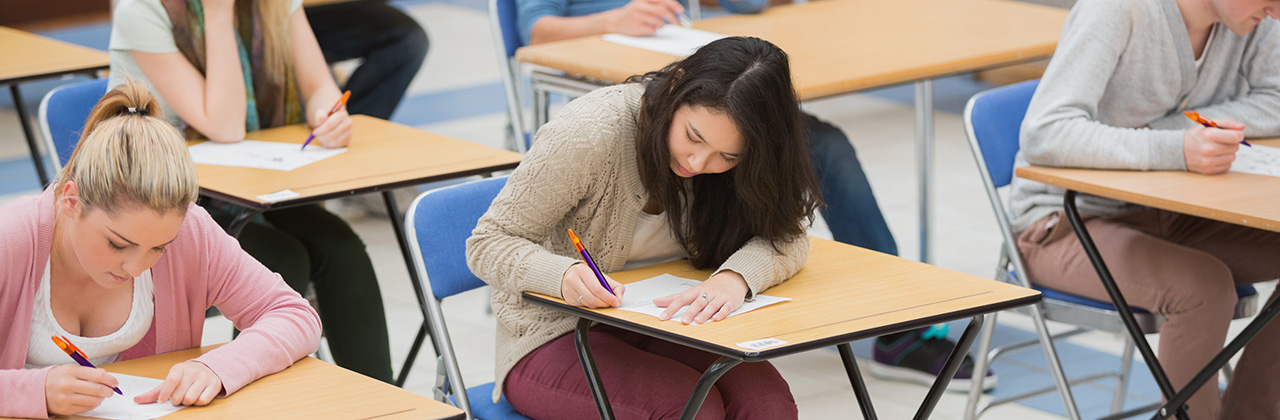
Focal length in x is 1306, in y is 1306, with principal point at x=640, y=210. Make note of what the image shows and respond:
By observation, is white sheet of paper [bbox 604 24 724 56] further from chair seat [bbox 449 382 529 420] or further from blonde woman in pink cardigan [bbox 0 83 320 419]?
blonde woman in pink cardigan [bbox 0 83 320 419]

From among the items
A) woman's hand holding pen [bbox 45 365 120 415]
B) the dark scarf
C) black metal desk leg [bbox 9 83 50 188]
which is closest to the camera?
woman's hand holding pen [bbox 45 365 120 415]

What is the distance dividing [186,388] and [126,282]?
0.25 meters

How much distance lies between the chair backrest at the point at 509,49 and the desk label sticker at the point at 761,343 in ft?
6.33

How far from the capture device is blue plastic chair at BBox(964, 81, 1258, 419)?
2.32 metres

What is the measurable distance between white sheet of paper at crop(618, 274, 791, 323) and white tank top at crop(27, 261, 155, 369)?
60cm

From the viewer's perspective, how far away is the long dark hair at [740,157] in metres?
1.79

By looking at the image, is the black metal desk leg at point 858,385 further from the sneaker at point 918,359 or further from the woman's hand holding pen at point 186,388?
the sneaker at point 918,359

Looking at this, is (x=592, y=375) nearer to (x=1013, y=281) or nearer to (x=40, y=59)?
(x=1013, y=281)

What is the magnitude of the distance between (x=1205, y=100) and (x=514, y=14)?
1.81m

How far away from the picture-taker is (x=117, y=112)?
1577mm

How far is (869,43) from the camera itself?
3.16m

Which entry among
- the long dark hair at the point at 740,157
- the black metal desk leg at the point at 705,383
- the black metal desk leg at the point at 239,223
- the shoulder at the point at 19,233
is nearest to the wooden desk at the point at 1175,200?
the long dark hair at the point at 740,157

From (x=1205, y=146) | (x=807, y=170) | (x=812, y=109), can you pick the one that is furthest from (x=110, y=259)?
(x=812, y=109)

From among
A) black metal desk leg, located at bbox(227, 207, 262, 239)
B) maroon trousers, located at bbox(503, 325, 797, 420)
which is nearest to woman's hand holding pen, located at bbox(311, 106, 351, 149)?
black metal desk leg, located at bbox(227, 207, 262, 239)
